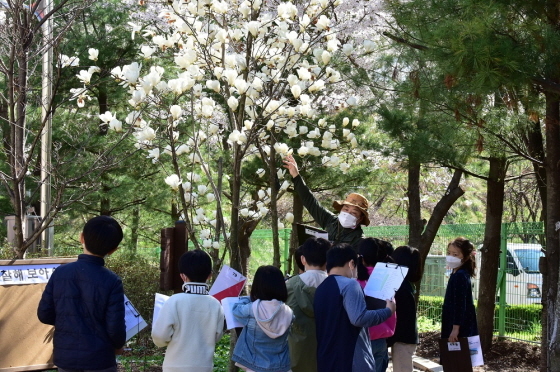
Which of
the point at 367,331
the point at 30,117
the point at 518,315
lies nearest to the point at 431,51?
the point at 367,331

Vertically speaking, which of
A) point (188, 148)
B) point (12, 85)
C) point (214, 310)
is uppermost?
point (12, 85)

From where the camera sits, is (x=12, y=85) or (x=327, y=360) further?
(x=12, y=85)

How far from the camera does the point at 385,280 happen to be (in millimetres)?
4750

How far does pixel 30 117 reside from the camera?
12.5 m

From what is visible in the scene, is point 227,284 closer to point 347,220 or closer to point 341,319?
point 341,319

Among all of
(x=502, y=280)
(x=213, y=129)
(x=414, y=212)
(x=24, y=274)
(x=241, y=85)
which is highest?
(x=241, y=85)

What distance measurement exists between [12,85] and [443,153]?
4.36m

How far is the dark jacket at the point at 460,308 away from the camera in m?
5.75

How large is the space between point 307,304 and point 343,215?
1.30 metres

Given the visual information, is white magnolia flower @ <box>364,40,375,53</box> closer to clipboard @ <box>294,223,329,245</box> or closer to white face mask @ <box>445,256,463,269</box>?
clipboard @ <box>294,223,329,245</box>

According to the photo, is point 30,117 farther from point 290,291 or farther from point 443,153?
point 290,291

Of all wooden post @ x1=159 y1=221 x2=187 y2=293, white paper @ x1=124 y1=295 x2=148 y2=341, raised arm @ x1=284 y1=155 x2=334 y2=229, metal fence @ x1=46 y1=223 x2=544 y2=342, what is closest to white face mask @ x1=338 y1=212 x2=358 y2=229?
raised arm @ x1=284 y1=155 x2=334 y2=229

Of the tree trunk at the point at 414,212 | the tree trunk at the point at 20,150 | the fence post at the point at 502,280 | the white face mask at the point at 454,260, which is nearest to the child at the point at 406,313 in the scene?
the white face mask at the point at 454,260

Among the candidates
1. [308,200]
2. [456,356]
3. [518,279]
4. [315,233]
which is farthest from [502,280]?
[315,233]
